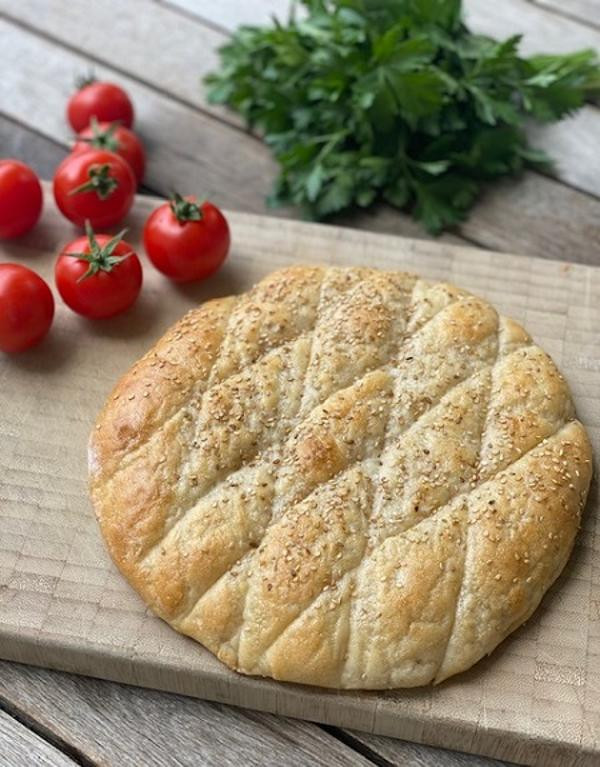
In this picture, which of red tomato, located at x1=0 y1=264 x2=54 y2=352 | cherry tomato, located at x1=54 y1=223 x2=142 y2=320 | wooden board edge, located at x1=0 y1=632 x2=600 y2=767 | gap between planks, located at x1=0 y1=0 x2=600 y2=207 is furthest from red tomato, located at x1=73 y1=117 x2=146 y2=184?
wooden board edge, located at x1=0 y1=632 x2=600 y2=767

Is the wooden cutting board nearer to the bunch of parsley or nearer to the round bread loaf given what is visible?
the round bread loaf

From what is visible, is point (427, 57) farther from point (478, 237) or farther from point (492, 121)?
point (478, 237)

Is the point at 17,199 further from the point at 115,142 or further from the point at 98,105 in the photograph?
the point at 98,105

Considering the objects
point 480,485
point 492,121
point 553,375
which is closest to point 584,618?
point 480,485

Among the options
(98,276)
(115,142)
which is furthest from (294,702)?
(115,142)

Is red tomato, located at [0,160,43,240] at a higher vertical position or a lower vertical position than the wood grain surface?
higher

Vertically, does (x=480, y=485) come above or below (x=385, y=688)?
above

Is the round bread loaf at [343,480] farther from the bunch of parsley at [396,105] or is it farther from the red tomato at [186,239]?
the bunch of parsley at [396,105]
